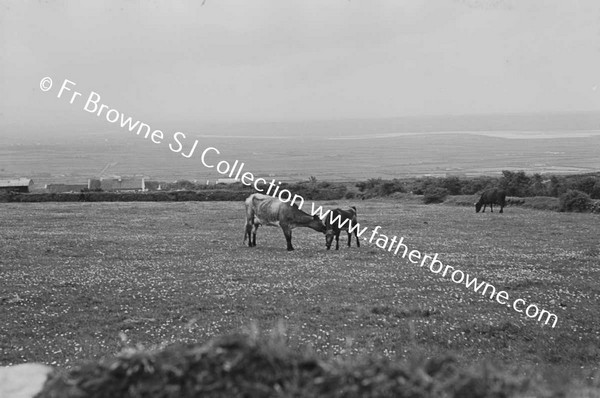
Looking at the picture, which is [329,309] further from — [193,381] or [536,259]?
[536,259]

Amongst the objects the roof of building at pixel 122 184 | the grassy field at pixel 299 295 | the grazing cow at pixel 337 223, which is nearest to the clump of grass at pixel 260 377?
the grassy field at pixel 299 295

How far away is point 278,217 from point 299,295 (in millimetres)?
11803

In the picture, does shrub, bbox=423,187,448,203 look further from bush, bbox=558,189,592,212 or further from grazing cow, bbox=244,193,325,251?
grazing cow, bbox=244,193,325,251

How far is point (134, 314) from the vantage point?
14.1 metres

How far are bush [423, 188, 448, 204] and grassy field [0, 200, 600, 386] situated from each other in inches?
1268

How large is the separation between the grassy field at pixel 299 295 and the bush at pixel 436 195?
32.2 metres

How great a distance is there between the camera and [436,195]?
6706 centimetres

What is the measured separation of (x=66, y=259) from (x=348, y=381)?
22450mm

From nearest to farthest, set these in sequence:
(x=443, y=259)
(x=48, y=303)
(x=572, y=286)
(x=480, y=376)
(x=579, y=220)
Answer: (x=480, y=376)
(x=48, y=303)
(x=572, y=286)
(x=443, y=259)
(x=579, y=220)

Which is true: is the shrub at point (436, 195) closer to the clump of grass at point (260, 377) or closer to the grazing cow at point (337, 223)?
the grazing cow at point (337, 223)

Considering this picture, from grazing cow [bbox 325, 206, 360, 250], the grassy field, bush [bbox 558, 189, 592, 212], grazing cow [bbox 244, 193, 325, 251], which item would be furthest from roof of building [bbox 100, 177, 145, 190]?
grazing cow [bbox 325, 206, 360, 250]

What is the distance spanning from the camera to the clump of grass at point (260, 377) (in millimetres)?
3670

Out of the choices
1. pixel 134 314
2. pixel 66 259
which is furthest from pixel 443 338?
pixel 66 259

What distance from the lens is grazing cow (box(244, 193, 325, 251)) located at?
2816 cm
